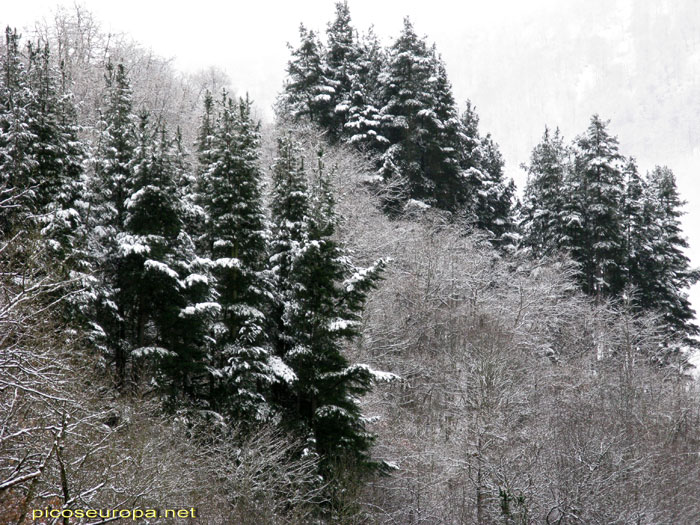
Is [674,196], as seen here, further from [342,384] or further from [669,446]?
[342,384]

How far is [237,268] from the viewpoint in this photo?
826 inches

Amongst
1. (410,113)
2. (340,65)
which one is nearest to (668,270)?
(410,113)

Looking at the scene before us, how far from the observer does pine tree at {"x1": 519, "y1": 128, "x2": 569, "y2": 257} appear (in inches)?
1645

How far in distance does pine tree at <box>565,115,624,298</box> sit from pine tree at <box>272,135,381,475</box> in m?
23.5

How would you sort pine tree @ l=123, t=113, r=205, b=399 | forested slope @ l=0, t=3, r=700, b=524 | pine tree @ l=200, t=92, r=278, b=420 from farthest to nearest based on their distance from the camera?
pine tree @ l=123, t=113, r=205, b=399
pine tree @ l=200, t=92, r=278, b=420
forested slope @ l=0, t=3, r=700, b=524

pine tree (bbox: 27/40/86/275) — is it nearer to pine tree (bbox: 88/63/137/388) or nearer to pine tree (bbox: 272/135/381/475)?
pine tree (bbox: 88/63/137/388)

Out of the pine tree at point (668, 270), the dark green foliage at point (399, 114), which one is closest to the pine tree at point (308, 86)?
the dark green foliage at point (399, 114)

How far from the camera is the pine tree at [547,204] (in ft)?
137

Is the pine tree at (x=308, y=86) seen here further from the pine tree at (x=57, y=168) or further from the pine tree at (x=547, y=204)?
the pine tree at (x=57, y=168)

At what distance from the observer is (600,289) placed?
39.8 metres

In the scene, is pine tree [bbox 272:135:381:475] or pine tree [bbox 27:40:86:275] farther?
pine tree [bbox 272:135:381:475]

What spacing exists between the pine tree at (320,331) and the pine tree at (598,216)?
23.5m

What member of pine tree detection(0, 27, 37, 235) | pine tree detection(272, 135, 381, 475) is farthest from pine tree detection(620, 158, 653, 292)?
pine tree detection(0, 27, 37, 235)

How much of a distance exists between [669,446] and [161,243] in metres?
22.7
